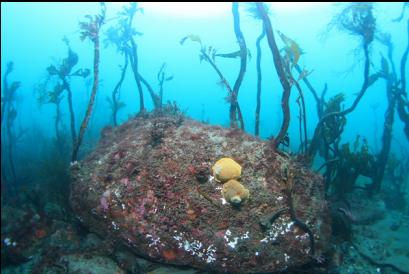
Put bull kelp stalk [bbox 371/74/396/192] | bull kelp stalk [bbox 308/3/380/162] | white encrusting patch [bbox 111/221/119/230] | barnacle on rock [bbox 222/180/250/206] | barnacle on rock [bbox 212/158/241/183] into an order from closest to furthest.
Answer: barnacle on rock [bbox 222/180/250/206] < barnacle on rock [bbox 212/158/241/183] < white encrusting patch [bbox 111/221/119/230] < bull kelp stalk [bbox 308/3/380/162] < bull kelp stalk [bbox 371/74/396/192]

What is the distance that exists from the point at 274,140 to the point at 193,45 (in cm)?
16914

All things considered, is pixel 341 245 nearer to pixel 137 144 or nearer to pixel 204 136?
pixel 204 136

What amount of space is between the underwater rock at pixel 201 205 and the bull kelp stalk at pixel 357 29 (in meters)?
2.80

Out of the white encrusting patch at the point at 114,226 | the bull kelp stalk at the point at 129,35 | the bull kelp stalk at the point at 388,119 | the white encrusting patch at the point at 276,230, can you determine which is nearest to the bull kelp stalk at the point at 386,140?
the bull kelp stalk at the point at 388,119

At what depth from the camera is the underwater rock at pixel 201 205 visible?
4.95 m

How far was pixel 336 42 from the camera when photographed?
397 ft

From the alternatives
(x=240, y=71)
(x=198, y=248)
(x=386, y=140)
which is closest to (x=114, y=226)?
(x=198, y=248)

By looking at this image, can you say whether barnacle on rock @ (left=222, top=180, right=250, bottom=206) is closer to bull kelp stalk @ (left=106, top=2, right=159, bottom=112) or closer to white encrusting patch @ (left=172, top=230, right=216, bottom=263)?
white encrusting patch @ (left=172, top=230, right=216, bottom=263)

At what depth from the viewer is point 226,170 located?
17.2 feet

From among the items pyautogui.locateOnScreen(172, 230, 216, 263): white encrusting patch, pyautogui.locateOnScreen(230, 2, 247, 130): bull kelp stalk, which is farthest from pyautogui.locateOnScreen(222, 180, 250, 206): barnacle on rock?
pyautogui.locateOnScreen(230, 2, 247, 130): bull kelp stalk

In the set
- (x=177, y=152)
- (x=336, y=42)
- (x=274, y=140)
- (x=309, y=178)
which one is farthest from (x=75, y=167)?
(x=336, y=42)

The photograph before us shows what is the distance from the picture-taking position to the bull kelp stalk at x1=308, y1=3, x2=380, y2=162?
819 cm

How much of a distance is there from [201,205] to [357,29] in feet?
23.2

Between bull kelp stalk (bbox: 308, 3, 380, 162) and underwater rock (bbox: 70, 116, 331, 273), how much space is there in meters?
2.80
